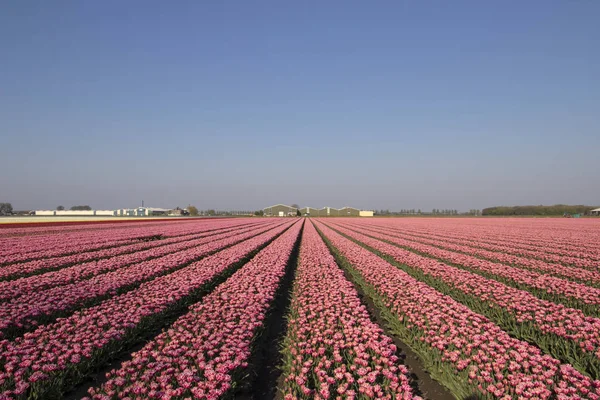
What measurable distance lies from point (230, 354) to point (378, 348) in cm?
239

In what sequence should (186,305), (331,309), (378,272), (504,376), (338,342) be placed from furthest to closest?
(378,272) → (186,305) → (331,309) → (338,342) → (504,376)

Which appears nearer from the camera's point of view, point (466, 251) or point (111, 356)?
point (111, 356)

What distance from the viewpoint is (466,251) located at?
17750 millimetres

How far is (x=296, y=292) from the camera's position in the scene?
30.5 ft

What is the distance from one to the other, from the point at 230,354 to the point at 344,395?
6.29 ft

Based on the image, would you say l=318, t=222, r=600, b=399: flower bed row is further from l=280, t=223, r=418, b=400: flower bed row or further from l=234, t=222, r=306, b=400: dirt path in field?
l=234, t=222, r=306, b=400: dirt path in field

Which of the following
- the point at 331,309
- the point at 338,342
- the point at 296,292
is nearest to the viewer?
the point at 338,342

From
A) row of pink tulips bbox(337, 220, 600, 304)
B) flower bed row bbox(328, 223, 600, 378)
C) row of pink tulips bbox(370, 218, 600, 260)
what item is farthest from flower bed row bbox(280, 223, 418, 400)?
row of pink tulips bbox(370, 218, 600, 260)

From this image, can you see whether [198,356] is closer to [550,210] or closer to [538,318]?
[538,318]

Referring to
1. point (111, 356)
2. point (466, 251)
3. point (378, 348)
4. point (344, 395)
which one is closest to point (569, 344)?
point (378, 348)

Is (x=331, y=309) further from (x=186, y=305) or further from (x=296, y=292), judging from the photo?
→ (x=186, y=305)

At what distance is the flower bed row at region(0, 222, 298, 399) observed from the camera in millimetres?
4273

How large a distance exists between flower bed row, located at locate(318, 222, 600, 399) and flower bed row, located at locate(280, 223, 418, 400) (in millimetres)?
700

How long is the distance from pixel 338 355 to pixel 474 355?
6.94ft
